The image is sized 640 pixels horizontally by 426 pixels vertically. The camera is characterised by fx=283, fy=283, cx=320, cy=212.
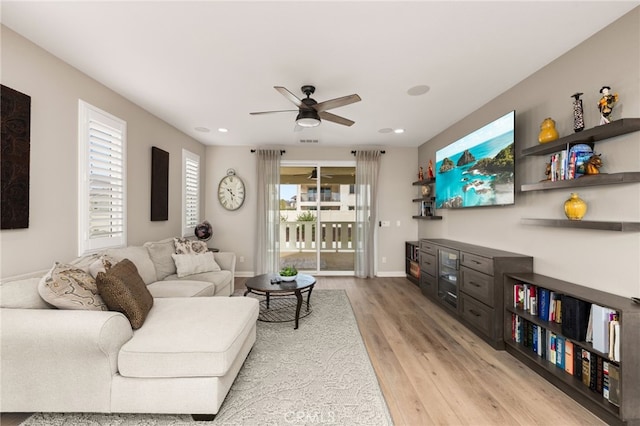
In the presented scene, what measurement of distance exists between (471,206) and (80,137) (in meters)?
4.39

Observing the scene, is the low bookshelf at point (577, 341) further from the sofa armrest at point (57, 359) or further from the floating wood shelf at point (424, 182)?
the sofa armrest at point (57, 359)

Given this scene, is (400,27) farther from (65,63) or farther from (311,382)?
(65,63)

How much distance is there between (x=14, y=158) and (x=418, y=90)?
145 inches

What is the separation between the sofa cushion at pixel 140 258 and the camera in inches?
115

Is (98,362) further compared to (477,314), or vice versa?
(477,314)

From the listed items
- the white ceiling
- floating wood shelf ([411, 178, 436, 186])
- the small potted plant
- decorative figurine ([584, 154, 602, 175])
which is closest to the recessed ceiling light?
the white ceiling

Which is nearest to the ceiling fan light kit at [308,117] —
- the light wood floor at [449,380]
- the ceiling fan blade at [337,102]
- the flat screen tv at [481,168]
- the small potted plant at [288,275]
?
the ceiling fan blade at [337,102]

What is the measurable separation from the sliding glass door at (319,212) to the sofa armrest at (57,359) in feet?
14.1

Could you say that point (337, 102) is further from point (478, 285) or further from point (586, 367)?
point (586, 367)

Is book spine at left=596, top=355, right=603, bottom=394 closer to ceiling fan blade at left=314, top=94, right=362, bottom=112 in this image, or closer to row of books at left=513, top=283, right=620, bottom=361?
row of books at left=513, top=283, right=620, bottom=361

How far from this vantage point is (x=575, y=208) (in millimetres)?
2172

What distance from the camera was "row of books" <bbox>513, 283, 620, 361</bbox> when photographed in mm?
1774

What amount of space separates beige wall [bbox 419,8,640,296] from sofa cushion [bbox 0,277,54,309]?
3.83m

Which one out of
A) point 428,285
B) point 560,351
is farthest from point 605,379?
point 428,285
